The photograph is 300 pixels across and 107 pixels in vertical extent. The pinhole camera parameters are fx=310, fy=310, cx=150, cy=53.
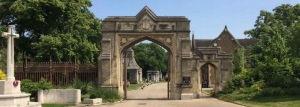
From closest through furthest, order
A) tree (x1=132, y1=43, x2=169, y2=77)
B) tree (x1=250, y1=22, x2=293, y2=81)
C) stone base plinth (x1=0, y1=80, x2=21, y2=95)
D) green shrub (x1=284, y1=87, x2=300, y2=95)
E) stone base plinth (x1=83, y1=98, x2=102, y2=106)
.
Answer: stone base plinth (x1=0, y1=80, x2=21, y2=95) → stone base plinth (x1=83, y1=98, x2=102, y2=106) → green shrub (x1=284, y1=87, x2=300, y2=95) → tree (x1=250, y1=22, x2=293, y2=81) → tree (x1=132, y1=43, x2=169, y2=77)

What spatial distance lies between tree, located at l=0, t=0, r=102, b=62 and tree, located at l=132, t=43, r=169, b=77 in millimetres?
54678

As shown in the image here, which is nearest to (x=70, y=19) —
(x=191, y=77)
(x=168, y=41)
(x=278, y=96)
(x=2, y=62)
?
(x=2, y=62)

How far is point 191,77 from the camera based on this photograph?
23609mm

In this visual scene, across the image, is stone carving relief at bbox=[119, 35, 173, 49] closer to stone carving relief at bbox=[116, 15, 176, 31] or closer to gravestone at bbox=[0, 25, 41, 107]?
stone carving relief at bbox=[116, 15, 176, 31]

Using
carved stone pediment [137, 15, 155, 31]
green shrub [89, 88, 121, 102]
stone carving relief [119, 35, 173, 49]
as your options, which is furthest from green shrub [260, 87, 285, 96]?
green shrub [89, 88, 121, 102]

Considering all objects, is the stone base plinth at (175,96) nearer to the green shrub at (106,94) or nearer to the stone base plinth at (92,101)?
the green shrub at (106,94)

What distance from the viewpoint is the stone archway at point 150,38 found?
22922 millimetres

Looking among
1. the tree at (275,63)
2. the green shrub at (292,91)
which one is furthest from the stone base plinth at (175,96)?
the green shrub at (292,91)

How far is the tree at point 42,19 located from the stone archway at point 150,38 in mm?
8051

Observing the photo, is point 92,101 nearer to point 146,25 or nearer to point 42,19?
point 146,25

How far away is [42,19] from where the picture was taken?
28297 mm

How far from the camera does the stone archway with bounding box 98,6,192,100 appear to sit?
75.2 feet

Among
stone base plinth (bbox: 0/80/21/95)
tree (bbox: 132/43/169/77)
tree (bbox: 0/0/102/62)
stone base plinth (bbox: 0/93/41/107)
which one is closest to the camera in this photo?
stone base plinth (bbox: 0/93/41/107)

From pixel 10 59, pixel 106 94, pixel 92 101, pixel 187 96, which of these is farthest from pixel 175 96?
pixel 10 59
